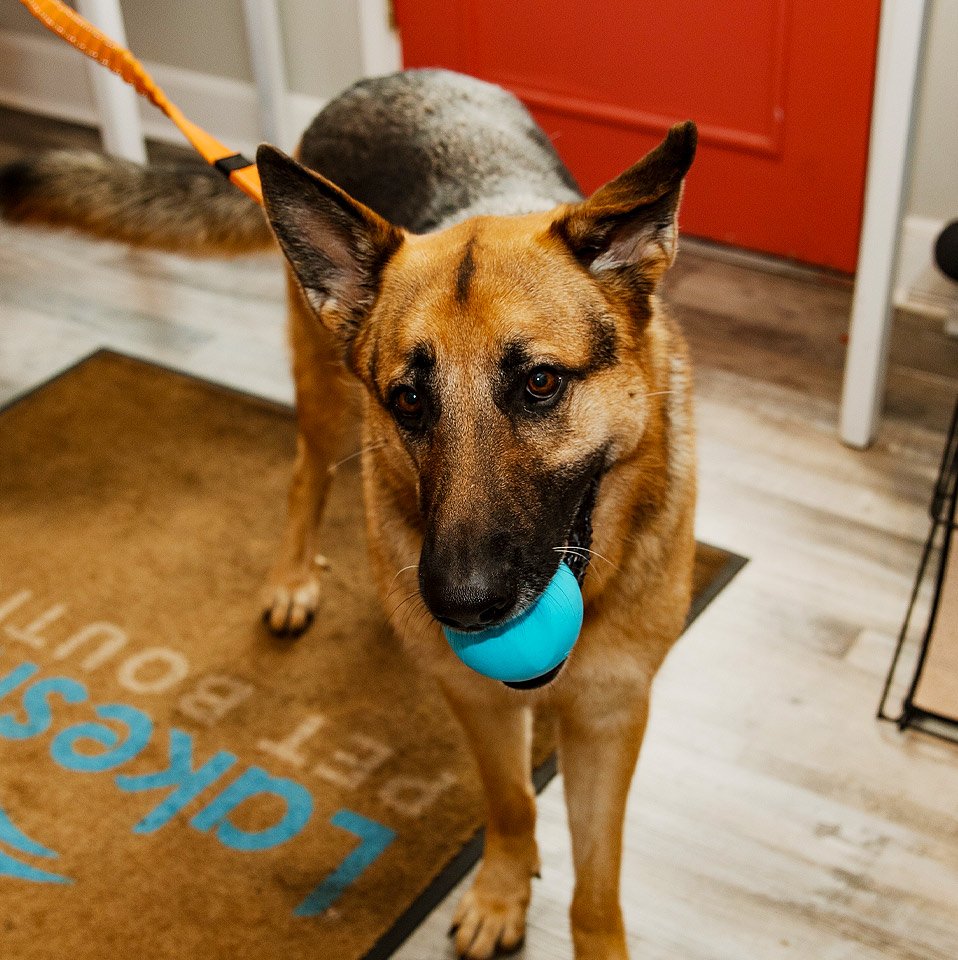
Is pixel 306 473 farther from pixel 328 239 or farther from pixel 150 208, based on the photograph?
pixel 328 239

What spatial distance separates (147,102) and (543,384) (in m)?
4.51

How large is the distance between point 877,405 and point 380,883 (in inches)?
79.6

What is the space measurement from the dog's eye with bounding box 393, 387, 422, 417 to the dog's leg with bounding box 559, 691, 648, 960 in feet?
1.95

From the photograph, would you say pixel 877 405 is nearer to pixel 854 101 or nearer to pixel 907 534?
pixel 907 534

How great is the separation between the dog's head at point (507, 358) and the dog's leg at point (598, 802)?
38cm

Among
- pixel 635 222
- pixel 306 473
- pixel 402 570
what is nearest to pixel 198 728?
pixel 306 473

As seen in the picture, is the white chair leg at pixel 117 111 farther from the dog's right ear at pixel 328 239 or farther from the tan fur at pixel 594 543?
the tan fur at pixel 594 543

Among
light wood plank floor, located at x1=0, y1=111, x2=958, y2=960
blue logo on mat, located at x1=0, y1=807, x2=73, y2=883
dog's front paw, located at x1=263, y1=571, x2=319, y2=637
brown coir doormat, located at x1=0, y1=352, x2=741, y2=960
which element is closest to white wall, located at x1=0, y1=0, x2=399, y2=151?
light wood plank floor, located at x1=0, y1=111, x2=958, y2=960

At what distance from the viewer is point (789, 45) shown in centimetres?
372

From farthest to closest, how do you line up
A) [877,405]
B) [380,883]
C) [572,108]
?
1. [572,108]
2. [877,405]
3. [380,883]

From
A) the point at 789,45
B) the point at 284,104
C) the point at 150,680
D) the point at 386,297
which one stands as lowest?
the point at 150,680

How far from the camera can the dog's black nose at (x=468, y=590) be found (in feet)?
4.86

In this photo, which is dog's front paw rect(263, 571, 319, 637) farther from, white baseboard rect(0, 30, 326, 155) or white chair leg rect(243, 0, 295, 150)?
white baseboard rect(0, 30, 326, 155)

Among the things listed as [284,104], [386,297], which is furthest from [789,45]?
[386,297]
